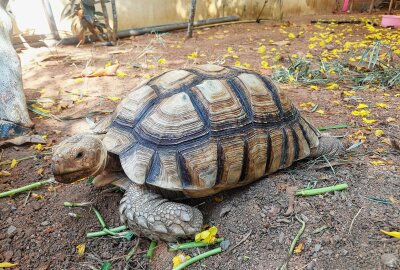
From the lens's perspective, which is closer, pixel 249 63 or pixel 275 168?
pixel 275 168

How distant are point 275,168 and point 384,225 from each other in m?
0.72

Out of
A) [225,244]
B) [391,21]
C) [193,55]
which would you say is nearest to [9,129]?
[225,244]

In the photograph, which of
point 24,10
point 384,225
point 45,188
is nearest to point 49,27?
point 24,10

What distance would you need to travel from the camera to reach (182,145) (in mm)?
1959

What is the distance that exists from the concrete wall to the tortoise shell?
4479mm

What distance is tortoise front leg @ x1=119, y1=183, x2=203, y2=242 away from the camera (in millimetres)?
1847

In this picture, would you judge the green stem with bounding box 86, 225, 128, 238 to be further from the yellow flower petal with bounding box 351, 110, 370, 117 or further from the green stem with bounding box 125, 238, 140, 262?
the yellow flower petal with bounding box 351, 110, 370, 117

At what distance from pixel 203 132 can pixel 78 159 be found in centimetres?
72

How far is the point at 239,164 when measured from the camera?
81.0 inches

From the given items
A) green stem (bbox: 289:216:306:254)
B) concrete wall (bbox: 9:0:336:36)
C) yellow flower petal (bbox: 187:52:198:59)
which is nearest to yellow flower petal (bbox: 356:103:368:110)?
green stem (bbox: 289:216:306:254)

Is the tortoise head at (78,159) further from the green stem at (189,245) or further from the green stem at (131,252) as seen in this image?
the green stem at (189,245)

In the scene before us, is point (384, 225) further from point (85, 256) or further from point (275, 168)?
point (85, 256)

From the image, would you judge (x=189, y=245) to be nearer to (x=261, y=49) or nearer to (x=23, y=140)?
(x=23, y=140)

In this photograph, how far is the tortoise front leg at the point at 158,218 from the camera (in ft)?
6.06
